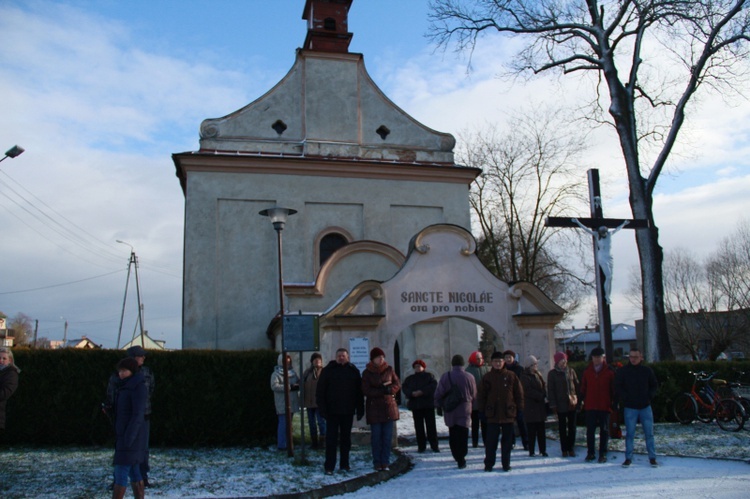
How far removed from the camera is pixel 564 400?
1069 centimetres

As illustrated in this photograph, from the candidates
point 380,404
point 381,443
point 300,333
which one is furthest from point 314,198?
point 381,443

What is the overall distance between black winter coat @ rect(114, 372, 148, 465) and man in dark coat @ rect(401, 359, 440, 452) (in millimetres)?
5217

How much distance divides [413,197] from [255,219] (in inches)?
205

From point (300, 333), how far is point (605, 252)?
693 cm

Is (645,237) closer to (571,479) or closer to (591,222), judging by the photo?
(591,222)

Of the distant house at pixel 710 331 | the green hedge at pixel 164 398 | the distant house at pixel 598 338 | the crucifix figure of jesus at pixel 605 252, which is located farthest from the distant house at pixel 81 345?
the distant house at pixel 598 338

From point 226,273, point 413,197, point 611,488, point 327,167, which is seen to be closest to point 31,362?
point 226,273

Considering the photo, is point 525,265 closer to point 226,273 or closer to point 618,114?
point 618,114

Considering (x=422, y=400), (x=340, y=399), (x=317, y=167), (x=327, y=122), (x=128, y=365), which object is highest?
(x=327, y=122)

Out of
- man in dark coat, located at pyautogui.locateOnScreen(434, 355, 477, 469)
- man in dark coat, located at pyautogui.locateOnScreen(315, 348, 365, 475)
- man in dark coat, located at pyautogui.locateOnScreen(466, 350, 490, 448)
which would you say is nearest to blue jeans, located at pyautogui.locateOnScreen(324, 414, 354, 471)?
man in dark coat, located at pyautogui.locateOnScreen(315, 348, 365, 475)

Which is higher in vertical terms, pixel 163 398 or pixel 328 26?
pixel 328 26

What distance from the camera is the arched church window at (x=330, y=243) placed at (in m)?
21.2

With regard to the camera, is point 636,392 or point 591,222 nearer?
point 636,392

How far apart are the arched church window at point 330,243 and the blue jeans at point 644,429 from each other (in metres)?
12.4
